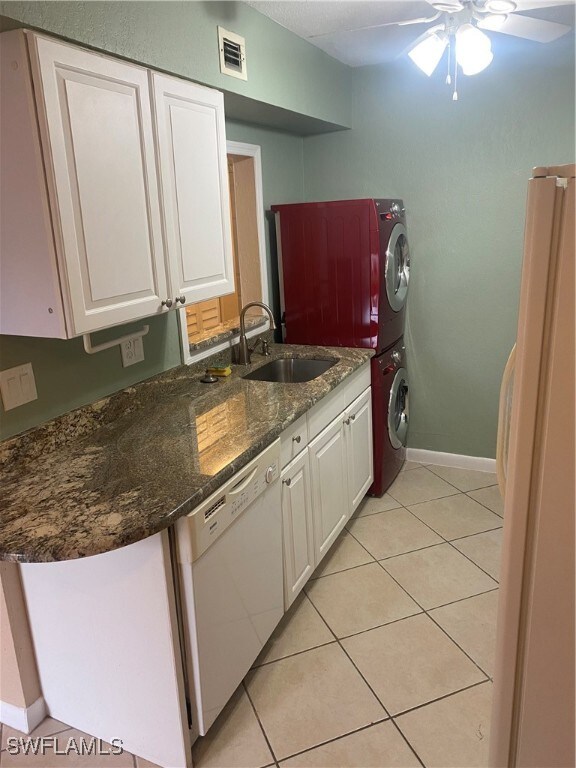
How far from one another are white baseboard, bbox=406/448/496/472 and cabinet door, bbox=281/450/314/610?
5.11 ft

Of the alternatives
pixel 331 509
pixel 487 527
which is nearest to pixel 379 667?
pixel 331 509

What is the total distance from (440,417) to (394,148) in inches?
65.2

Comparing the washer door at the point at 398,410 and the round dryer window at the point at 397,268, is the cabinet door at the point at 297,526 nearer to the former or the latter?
the washer door at the point at 398,410

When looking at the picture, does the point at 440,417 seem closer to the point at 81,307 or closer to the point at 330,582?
the point at 330,582

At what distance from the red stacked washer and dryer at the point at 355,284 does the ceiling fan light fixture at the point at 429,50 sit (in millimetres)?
697

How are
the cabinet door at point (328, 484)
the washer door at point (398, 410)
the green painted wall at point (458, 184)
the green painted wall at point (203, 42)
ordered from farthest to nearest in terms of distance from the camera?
the washer door at point (398, 410)
the green painted wall at point (458, 184)
the cabinet door at point (328, 484)
the green painted wall at point (203, 42)

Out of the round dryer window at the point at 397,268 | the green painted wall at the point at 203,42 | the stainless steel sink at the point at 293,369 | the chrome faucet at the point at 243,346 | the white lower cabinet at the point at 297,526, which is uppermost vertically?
the green painted wall at the point at 203,42

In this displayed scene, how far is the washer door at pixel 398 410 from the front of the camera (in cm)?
327

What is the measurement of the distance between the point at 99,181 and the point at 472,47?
57.9 inches

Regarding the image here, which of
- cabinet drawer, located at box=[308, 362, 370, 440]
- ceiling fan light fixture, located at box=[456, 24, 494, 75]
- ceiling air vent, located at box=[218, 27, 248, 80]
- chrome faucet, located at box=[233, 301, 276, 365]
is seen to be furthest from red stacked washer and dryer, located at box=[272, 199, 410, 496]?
ceiling air vent, located at box=[218, 27, 248, 80]

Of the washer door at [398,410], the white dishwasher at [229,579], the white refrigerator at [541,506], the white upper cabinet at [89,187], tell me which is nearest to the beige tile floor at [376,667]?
the white dishwasher at [229,579]

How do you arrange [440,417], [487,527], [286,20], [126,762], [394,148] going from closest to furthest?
[126,762] < [286,20] < [487,527] < [394,148] < [440,417]

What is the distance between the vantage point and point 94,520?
1393mm

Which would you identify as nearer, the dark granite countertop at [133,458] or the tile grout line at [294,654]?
the dark granite countertop at [133,458]
